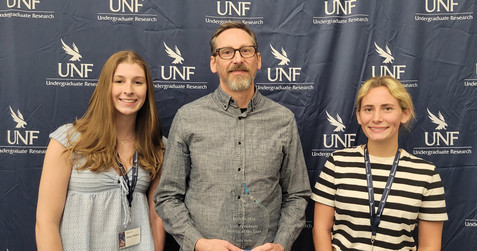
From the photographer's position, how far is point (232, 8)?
7.96 feet

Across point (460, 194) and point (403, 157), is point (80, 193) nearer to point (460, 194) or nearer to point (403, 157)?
point (403, 157)

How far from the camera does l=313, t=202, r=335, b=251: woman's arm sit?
1860 mm

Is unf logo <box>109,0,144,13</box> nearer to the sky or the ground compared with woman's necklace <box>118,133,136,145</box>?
nearer to the sky

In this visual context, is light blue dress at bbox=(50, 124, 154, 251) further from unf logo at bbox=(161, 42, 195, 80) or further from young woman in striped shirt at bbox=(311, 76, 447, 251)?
young woman in striped shirt at bbox=(311, 76, 447, 251)

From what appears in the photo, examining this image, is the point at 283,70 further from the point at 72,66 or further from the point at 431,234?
the point at 72,66

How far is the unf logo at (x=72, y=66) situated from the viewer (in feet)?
7.73

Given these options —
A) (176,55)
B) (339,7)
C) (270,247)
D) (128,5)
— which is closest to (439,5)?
(339,7)

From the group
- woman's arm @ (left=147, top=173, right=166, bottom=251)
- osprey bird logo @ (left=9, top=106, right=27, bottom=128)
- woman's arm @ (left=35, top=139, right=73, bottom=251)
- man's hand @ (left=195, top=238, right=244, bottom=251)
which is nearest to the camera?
man's hand @ (left=195, top=238, right=244, bottom=251)

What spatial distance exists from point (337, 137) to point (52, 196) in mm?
1739

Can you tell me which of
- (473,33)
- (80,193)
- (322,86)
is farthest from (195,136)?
(473,33)

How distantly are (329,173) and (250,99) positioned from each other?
58cm

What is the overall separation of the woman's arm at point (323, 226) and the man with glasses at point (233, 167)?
0.12 meters

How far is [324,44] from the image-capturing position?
2.42m

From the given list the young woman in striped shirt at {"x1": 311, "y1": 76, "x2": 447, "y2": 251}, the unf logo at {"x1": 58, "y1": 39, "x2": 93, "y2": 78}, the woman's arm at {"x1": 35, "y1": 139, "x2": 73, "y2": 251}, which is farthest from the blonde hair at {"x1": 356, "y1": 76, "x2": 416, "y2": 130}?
the unf logo at {"x1": 58, "y1": 39, "x2": 93, "y2": 78}
